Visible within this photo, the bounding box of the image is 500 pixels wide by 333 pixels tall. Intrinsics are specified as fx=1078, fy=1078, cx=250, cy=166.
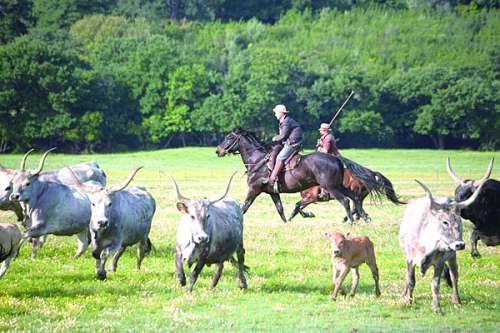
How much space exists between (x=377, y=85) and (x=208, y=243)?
3013 inches

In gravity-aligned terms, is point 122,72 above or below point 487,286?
below

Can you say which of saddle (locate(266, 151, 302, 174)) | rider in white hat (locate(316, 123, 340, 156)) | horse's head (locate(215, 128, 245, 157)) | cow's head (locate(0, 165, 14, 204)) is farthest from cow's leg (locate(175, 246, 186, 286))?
rider in white hat (locate(316, 123, 340, 156))

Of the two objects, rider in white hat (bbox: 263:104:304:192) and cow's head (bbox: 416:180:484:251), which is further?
rider in white hat (bbox: 263:104:304:192)

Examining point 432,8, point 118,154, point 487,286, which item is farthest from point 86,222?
point 432,8

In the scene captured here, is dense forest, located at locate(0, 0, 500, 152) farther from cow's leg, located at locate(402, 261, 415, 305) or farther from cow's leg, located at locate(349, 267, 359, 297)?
cow's leg, located at locate(402, 261, 415, 305)

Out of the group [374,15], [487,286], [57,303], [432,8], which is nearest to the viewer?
[57,303]

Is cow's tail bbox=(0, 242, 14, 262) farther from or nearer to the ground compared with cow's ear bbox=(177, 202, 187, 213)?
nearer to the ground

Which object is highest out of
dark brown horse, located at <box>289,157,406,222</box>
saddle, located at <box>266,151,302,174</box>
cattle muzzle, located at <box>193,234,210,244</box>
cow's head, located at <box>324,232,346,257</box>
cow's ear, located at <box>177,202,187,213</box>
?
cow's ear, located at <box>177,202,187,213</box>

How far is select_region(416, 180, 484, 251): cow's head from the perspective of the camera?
1484 cm

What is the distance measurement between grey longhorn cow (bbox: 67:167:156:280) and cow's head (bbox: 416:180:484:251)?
468cm

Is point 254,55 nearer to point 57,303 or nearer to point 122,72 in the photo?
point 122,72

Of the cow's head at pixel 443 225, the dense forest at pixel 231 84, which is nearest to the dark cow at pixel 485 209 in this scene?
the cow's head at pixel 443 225

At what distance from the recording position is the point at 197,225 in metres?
15.5

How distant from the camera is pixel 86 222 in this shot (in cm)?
1883
